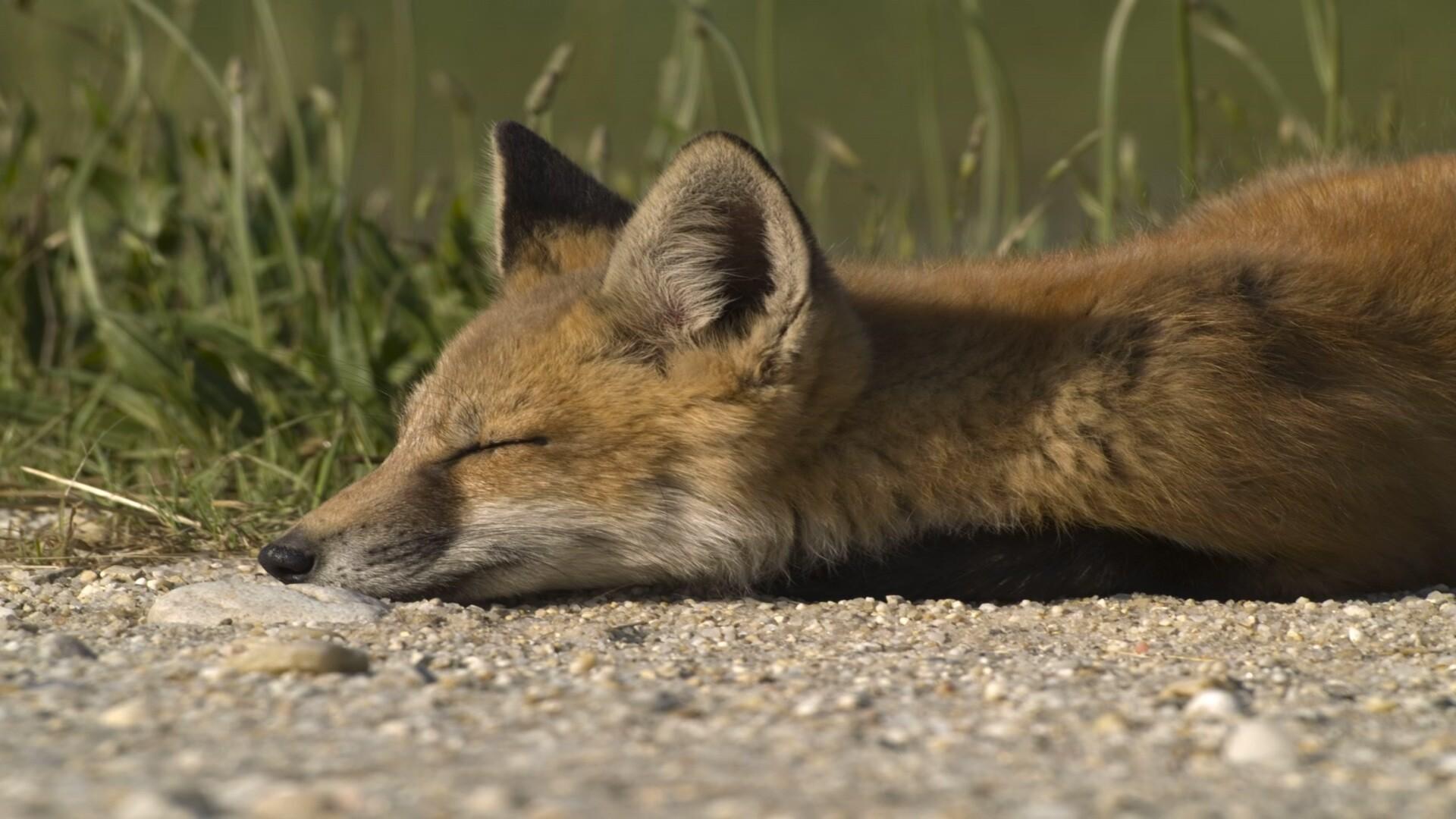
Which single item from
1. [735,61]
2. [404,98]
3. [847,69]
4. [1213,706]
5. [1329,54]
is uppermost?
[847,69]

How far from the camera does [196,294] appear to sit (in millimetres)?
6734

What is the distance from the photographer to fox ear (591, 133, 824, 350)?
394cm

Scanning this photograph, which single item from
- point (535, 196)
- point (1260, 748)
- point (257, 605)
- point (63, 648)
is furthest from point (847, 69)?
point (1260, 748)

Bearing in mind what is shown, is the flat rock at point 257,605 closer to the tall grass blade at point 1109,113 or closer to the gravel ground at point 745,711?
the gravel ground at point 745,711

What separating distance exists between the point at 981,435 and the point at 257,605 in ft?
6.08

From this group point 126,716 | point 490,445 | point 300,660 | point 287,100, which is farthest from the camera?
point 287,100

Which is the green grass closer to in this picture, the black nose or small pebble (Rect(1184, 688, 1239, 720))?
the black nose

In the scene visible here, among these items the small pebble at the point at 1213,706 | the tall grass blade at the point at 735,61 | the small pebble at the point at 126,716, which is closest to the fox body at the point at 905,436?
the small pebble at the point at 1213,706

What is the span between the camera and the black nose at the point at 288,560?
4.02 m

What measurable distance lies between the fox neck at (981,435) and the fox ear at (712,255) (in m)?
0.29

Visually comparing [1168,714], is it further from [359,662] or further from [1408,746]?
[359,662]

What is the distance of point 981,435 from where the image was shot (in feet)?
13.5

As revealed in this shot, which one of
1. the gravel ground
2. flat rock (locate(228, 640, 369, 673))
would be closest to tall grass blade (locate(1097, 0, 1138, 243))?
the gravel ground

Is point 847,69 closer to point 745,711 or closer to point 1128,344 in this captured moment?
point 1128,344
